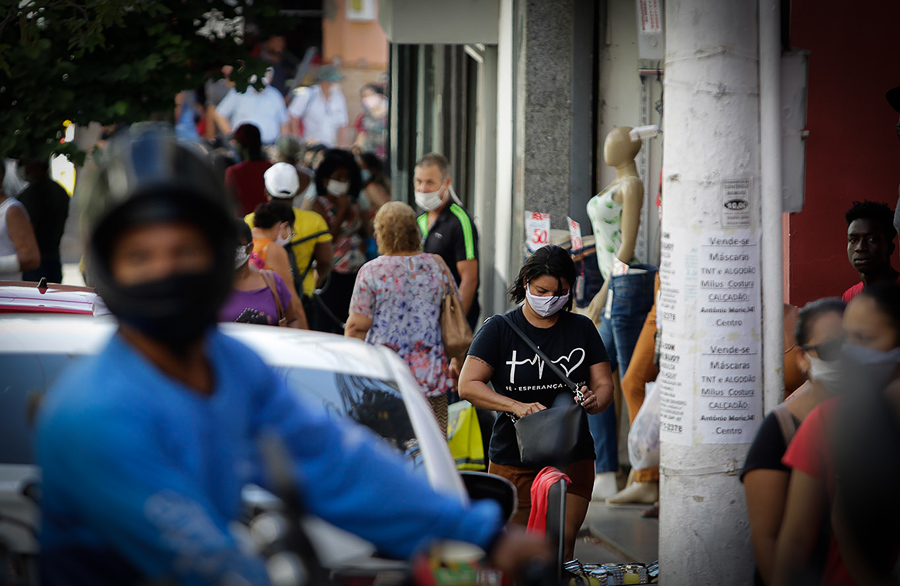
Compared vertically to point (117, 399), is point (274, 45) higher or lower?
higher

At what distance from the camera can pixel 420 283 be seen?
6773 millimetres

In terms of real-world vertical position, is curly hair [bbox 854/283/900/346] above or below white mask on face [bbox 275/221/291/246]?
below

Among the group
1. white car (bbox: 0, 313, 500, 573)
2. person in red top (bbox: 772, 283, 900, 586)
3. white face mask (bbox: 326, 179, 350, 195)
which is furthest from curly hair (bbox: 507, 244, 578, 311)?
white face mask (bbox: 326, 179, 350, 195)

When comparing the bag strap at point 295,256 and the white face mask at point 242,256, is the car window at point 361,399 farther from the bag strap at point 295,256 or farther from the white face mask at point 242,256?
the bag strap at point 295,256

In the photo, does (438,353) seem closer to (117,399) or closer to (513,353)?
(513,353)

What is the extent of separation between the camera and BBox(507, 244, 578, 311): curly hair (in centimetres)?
557

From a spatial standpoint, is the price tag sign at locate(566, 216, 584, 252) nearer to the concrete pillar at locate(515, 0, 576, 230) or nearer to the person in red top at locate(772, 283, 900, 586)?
the concrete pillar at locate(515, 0, 576, 230)

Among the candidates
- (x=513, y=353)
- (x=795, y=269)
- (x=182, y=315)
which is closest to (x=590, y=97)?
(x=795, y=269)

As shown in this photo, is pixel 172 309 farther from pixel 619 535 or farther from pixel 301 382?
pixel 619 535

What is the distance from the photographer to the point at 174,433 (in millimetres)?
1782

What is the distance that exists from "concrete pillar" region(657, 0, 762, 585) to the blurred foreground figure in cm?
270

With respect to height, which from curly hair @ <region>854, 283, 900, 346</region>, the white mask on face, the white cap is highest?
the white cap

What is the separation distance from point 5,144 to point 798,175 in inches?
Result: 195

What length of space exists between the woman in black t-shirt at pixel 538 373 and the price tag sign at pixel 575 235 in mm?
2732
